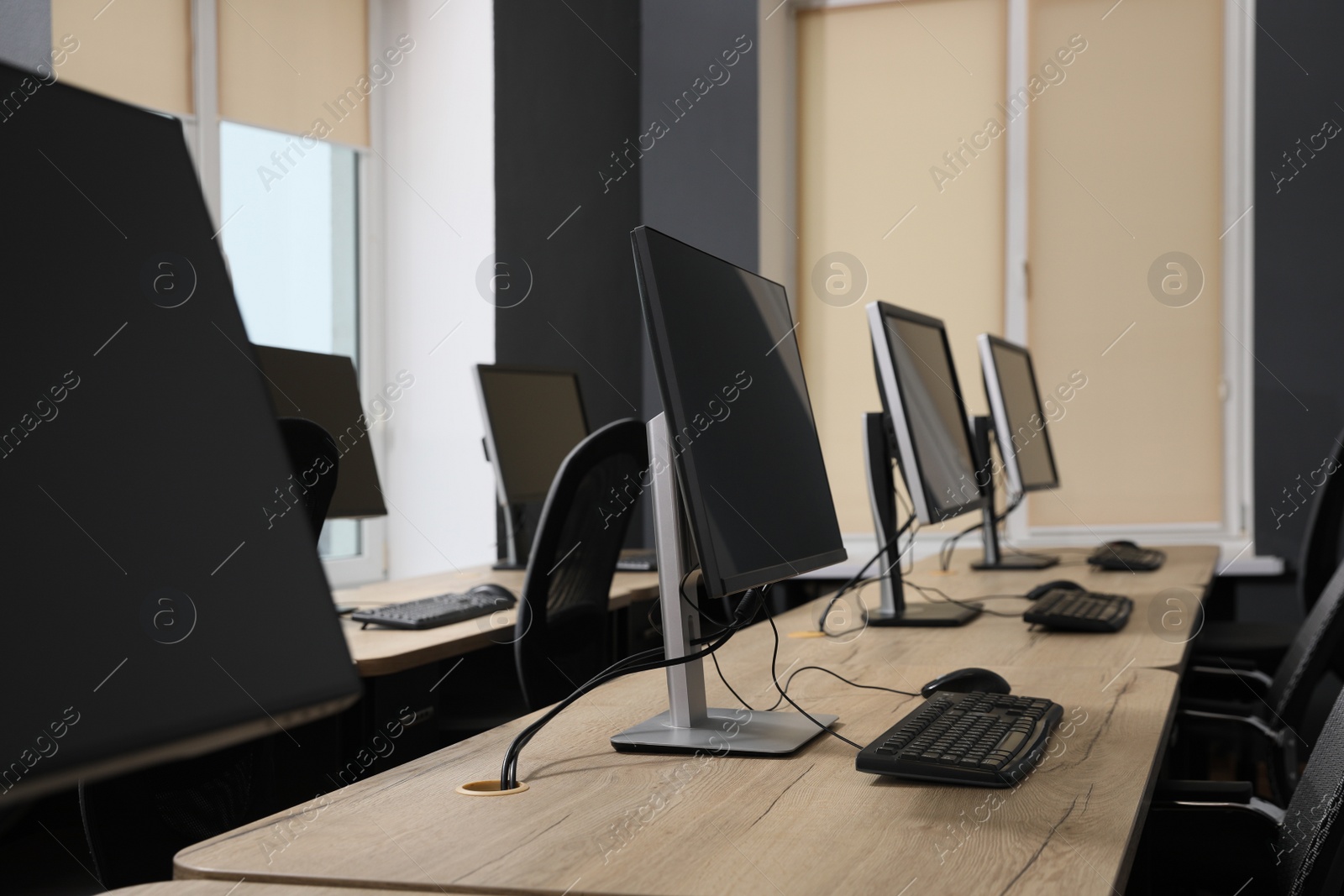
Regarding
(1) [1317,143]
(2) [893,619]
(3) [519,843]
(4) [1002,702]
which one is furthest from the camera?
(1) [1317,143]

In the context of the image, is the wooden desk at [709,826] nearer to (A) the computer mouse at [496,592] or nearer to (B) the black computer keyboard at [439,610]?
(B) the black computer keyboard at [439,610]

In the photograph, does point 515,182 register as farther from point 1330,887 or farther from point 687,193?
point 1330,887

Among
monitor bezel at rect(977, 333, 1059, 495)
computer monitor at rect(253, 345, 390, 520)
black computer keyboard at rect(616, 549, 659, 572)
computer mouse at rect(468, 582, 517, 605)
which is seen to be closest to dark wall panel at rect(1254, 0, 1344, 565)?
monitor bezel at rect(977, 333, 1059, 495)

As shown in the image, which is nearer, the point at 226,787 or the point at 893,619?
the point at 226,787

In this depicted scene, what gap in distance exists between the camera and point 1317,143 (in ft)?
13.0

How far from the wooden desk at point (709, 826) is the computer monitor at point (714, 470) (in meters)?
0.10

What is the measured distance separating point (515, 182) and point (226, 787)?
109 inches

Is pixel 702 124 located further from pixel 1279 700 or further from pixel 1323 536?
pixel 1279 700

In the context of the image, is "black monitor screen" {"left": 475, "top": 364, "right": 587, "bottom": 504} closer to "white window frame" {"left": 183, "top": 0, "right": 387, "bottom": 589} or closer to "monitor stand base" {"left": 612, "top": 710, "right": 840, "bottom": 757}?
"white window frame" {"left": 183, "top": 0, "right": 387, "bottom": 589}

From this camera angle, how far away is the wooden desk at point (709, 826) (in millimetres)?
882

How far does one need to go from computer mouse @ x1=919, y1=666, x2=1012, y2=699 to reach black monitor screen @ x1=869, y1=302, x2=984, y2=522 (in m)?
0.50

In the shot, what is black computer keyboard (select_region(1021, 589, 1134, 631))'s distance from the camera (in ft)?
6.77

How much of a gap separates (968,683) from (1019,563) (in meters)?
1.88

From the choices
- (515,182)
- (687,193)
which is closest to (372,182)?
(515,182)
